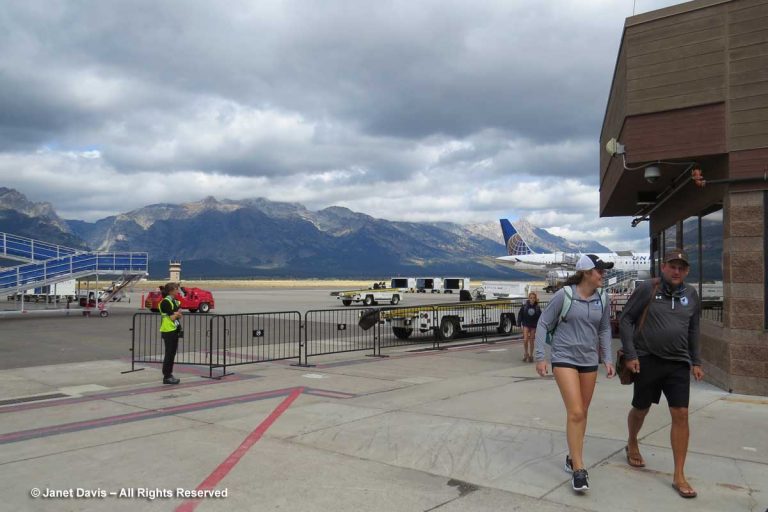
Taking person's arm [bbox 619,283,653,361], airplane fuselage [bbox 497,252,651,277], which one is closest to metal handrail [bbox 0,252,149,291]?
person's arm [bbox 619,283,653,361]

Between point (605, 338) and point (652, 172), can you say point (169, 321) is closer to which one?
point (605, 338)

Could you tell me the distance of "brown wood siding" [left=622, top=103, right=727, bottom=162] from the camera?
28.9 feet

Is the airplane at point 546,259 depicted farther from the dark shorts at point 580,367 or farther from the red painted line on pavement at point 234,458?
the dark shorts at point 580,367

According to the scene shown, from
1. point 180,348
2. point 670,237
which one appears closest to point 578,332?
point 670,237

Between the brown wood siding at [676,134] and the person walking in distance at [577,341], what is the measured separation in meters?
5.21

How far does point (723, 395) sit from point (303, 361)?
8.10 m

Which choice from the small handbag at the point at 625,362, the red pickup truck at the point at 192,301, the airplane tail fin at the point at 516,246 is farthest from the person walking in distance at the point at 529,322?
Answer: the airplane tail fin at the point at 516,246

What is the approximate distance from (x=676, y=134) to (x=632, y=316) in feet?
17.6

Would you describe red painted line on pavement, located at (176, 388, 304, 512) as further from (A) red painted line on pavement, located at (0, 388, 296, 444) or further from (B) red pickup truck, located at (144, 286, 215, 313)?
(B) red pickup truck, located at (144, 286, 215, 313)

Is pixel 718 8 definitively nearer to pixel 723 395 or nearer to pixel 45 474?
pixel 723 395

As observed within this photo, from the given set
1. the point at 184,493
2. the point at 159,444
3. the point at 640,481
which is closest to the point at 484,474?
the point at 640,481

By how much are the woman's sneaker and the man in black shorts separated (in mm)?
753

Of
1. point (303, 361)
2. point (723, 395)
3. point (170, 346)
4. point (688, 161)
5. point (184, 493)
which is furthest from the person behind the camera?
point (303, 361)

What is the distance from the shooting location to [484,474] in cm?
518
